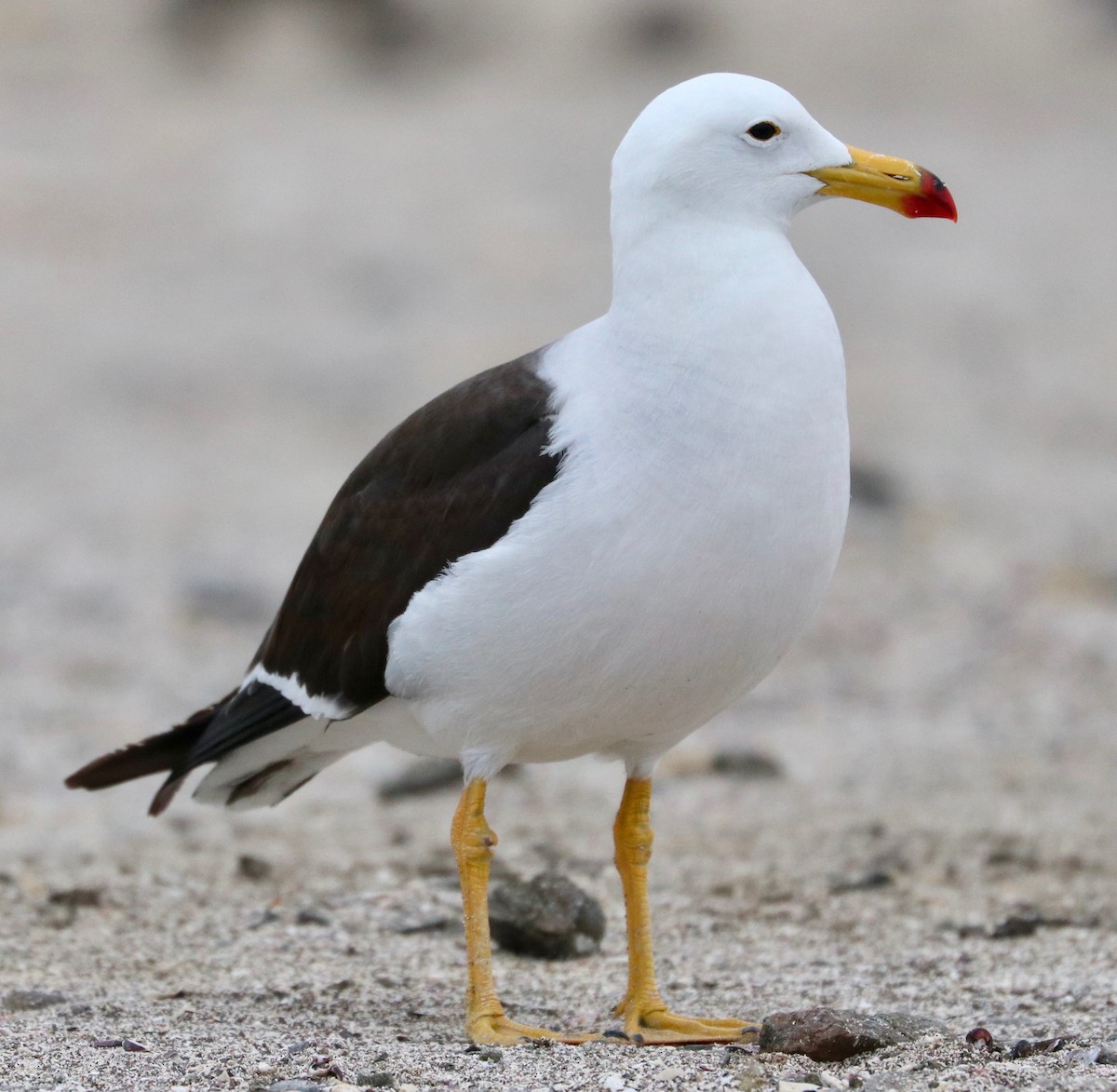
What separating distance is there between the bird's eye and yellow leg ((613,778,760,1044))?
1703 millimetres

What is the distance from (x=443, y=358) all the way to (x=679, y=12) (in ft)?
42.8

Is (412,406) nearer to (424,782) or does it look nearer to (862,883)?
(424,782)

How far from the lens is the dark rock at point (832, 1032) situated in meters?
4.10

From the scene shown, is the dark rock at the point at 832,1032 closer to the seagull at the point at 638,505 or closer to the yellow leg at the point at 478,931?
the seagull at the point at 638,505

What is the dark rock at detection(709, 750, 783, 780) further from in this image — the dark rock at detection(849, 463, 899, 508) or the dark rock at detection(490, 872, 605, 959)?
the dark rock at detection(849, 463, 899, 508)

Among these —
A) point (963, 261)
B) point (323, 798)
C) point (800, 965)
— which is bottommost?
point (800, 965)

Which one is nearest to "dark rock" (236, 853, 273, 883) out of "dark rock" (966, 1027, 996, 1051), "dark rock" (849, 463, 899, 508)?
"dark rock" (966, 1027, 996, 1051)

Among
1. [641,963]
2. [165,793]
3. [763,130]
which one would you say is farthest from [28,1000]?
[763,130]

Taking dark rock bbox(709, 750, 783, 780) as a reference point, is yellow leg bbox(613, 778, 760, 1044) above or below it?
below

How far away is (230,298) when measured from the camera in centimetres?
1659

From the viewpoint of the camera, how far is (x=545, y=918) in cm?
536

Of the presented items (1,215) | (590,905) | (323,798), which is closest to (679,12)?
(1,215)

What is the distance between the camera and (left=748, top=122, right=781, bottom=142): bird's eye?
4.35 m

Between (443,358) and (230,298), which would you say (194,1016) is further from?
(230,298)
